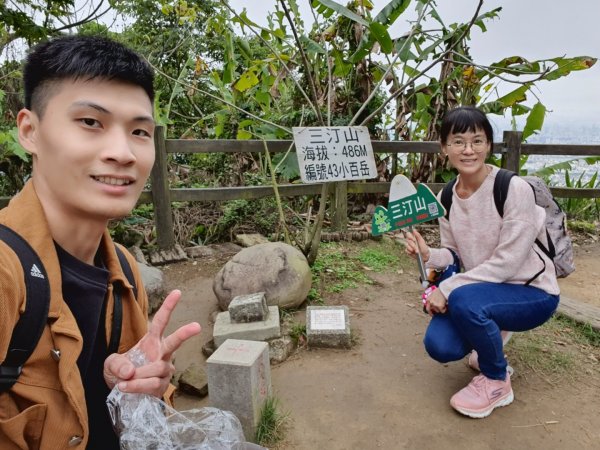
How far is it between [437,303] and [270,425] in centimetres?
97

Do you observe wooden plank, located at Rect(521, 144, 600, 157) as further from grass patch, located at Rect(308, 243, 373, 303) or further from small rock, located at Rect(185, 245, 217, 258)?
small rock, located at Rect(185, 245, 217, 258)

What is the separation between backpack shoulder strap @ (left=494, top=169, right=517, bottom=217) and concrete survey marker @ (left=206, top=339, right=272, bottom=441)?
1285 mm

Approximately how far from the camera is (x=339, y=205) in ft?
15.5

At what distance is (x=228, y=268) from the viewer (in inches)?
122

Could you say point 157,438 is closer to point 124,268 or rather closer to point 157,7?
point 124,268

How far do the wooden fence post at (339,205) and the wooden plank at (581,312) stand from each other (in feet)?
7.57

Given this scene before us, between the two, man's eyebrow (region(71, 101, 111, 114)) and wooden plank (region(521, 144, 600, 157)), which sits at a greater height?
man's eyebrow (region(71, 101, 111, 114))

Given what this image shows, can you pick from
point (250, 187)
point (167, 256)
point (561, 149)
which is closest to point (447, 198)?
point (250, 187)

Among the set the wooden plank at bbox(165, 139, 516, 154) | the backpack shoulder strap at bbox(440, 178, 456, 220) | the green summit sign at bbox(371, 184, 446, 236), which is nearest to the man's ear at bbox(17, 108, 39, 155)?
the green summit sign at bbox(371, 184, 446, 236)

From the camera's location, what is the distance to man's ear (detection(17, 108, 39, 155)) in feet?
3.01

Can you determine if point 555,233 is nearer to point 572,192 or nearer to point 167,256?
point 167,256

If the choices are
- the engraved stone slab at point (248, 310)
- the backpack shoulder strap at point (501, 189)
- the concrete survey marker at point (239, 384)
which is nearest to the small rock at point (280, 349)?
the engraved stone slab at point (248, 310)

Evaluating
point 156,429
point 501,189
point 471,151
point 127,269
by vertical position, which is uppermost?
point 471,151

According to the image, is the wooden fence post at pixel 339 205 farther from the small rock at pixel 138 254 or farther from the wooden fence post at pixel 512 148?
the small rock at pixel 138 254
